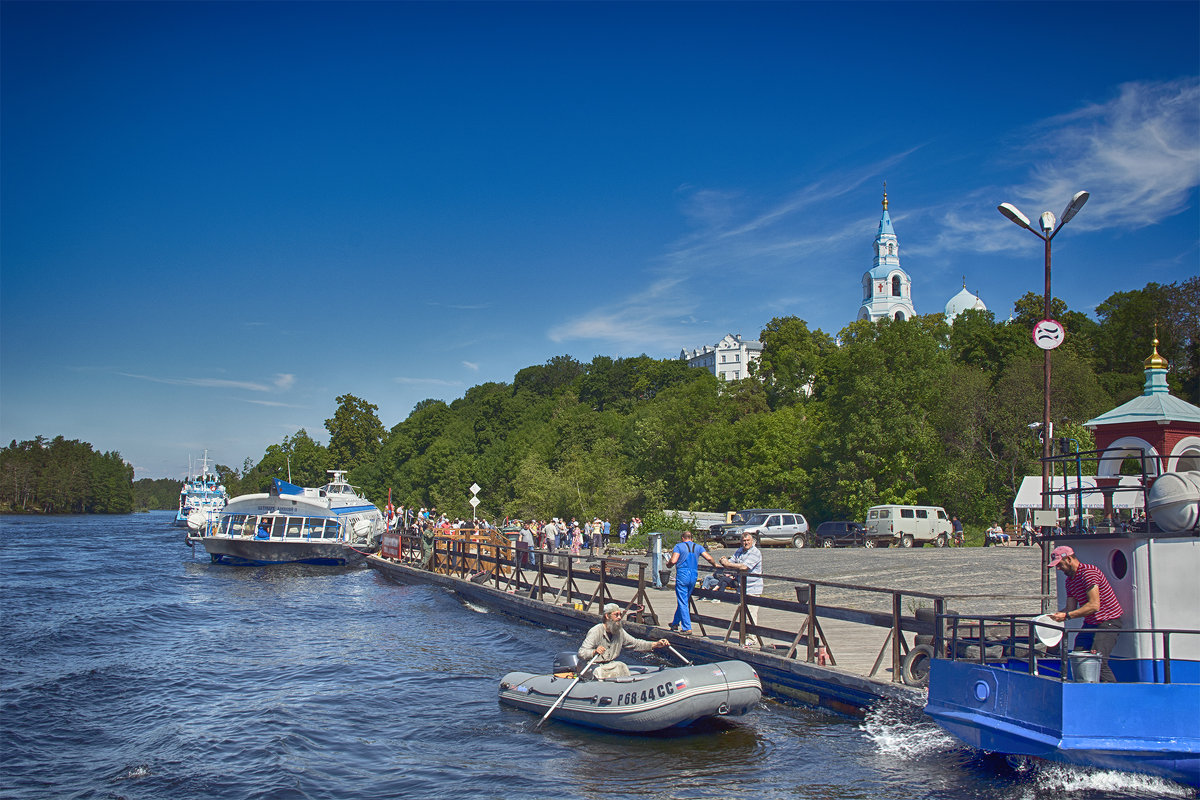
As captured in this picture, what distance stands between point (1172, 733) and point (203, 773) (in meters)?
11.2

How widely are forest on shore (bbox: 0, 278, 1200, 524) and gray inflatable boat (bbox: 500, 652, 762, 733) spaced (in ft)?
76.6

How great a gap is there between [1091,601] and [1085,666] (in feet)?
2.13

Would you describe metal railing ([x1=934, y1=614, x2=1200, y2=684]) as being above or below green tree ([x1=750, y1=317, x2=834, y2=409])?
below

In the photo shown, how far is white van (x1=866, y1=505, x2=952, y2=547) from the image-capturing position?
43438 millimetres

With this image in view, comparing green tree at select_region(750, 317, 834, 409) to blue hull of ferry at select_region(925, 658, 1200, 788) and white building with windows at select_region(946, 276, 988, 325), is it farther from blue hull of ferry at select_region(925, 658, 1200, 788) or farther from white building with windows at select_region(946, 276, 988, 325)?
blue hull of ferry at select_region(925, 658, 1200, 788)

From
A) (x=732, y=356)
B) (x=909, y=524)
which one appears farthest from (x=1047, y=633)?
(x=732, y=356)

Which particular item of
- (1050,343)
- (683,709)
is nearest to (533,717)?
(683,709)

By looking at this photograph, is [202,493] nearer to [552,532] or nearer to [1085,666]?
[552,532]

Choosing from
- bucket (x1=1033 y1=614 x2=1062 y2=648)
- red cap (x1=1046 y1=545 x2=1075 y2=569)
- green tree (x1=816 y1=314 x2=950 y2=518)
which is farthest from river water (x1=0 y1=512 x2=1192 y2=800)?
green tree (x1=816 y1=314 x2=950 y2=518)

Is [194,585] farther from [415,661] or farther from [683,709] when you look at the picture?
[683,709]

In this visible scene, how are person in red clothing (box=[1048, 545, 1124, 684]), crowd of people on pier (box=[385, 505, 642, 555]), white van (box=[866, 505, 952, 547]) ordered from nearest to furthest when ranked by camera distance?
person in red clothing (box=[1048, 545, 1124, 684]) → crowd of people on pier (box=[385, 505, 642, 555]) → white van (box=[866, 505, 952, 547])

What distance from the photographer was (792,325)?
92.8 m

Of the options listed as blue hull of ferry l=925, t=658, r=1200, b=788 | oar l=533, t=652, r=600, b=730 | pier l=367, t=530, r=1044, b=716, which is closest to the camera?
blue hull of ferry l=925, t=658, r=1200, b=788

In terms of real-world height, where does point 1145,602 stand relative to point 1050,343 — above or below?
below
